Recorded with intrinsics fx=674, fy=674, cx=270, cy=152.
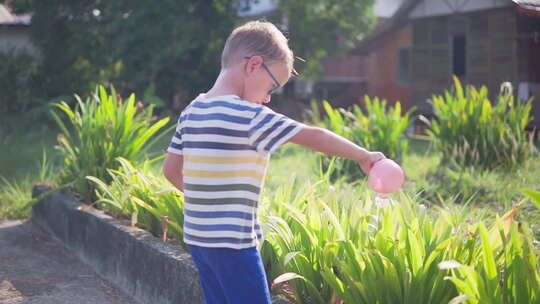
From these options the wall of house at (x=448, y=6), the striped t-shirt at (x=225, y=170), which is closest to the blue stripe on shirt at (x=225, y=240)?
the striped t-shirt at (x=225, y=170)

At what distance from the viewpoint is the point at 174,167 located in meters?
2.81

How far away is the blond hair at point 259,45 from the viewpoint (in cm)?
240

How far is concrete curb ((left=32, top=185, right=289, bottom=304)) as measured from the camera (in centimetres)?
374

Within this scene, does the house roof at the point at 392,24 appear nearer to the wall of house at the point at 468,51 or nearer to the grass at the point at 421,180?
the wall of house at the point at 468,51

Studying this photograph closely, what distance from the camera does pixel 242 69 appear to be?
2.43 metres

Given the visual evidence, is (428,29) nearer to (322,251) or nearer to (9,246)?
(9,246)

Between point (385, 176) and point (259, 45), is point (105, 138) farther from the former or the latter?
point (385, 176)

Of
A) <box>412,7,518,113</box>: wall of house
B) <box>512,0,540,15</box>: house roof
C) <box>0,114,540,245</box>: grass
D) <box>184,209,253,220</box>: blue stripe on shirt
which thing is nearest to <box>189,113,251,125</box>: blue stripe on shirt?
<box>184,209,253,220</box>: blue stripe on shirt

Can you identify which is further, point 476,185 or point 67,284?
point 476,185

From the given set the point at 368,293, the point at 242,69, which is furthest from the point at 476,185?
the point at 242,69

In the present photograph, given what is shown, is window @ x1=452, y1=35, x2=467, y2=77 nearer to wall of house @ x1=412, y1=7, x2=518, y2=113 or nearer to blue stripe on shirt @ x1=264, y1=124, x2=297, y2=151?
wall of house @ x1=412, y1=7, x2=518, y2=113

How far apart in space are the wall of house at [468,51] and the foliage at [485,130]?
8.57 metres

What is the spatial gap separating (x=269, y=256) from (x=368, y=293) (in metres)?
0.87

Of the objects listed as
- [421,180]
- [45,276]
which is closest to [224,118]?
[45,276]
